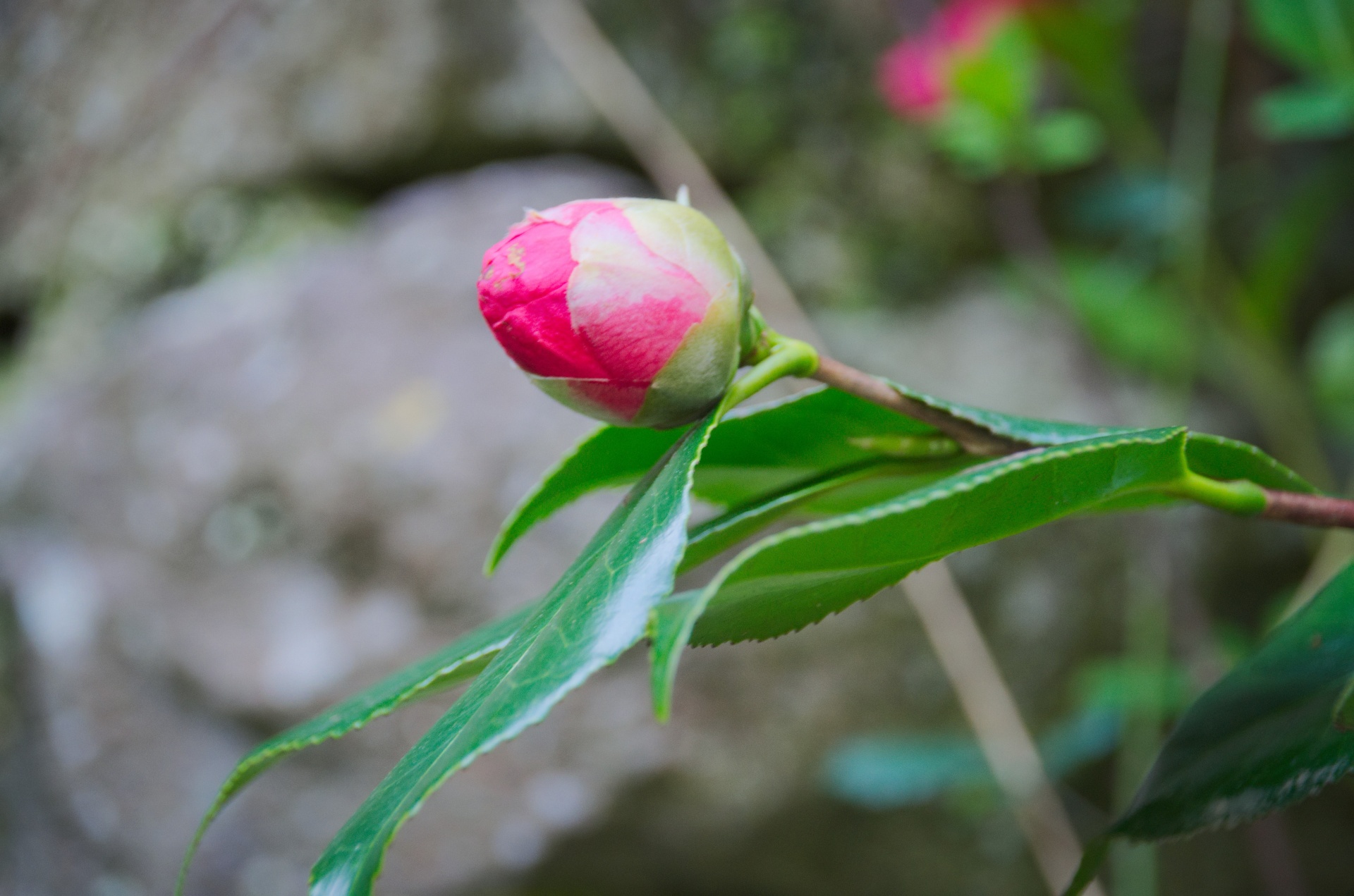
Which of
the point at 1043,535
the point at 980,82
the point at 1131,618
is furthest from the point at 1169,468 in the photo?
the point at 1131,618

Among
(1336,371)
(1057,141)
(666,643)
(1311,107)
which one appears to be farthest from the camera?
(1336,371)

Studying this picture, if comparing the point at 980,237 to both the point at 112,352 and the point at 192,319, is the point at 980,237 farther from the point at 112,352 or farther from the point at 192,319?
the point at 112,352

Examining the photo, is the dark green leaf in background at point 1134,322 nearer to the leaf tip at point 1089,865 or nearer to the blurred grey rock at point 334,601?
the blurred grey rock at point 334,601

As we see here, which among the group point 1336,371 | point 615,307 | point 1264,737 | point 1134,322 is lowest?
point 1336,371

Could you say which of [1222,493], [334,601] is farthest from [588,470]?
[334,601]

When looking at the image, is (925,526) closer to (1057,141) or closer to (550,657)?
(550,657)

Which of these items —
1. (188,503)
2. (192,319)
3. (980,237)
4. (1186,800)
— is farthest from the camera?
(980,237)
